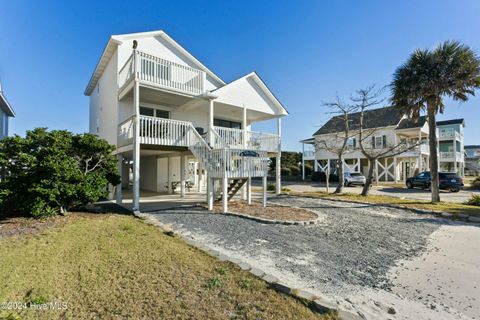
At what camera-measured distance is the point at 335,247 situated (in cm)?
557

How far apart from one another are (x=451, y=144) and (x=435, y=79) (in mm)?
30688

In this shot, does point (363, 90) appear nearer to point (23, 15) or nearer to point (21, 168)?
point (21, 168)

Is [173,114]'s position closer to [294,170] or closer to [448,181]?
[448,181]

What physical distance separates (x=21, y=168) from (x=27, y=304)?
5.90 metres

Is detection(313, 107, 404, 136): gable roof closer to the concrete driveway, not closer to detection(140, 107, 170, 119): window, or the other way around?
the concrete driveway

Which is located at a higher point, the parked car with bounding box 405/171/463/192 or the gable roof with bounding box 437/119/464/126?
the gable roof with bounding box 437/119/464/126

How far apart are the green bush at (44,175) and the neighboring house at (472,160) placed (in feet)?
198

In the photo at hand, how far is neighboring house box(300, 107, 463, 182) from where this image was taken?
2736cm

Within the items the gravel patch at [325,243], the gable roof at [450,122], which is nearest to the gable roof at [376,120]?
the gable roof at [450,122]

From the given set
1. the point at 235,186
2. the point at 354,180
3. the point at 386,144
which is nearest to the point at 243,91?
the point at 235,186

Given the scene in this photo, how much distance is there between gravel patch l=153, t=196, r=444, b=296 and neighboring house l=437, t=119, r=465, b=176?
30462mm

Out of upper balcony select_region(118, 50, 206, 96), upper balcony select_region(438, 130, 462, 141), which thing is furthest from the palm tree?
upper balcony select_region(438, 130, 462, 141)

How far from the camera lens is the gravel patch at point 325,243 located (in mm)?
4117

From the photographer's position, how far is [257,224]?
744 cm
